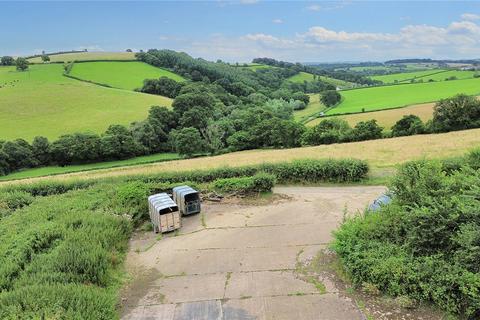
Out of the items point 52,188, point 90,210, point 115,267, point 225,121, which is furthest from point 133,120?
point 115,267

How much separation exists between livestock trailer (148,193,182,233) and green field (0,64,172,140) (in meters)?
56.7

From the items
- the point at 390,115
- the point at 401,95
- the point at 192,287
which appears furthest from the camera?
the point at 401,95

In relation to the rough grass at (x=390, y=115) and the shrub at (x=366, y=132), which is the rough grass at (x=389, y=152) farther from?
the rough grass at (x=390, y=115)

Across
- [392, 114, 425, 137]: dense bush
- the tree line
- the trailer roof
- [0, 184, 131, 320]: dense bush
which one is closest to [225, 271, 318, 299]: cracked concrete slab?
[0, 184, 131, 320]: dense bush

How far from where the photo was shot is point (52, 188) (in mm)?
24453

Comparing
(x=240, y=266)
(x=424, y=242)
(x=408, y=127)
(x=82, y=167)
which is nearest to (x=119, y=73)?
(x=82, y=167)

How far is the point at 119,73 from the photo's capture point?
11156 centimetres

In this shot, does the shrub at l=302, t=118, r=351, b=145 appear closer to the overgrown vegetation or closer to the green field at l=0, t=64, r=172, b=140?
the overgrown vegetation

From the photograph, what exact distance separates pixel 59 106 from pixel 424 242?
8286 centimetres

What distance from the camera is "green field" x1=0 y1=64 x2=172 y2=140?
69.6m

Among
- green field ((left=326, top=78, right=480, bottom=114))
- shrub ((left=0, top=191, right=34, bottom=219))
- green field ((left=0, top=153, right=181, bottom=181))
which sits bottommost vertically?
green field ((left=0, top=153, right=181, bottom=181))

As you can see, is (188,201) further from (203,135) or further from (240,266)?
(203,135)

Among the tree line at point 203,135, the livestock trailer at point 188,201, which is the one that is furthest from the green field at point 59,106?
the livestock trailer at point 188,201

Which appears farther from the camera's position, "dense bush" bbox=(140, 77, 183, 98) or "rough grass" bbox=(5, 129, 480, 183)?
"dense bush" bbox=(140, 77, 183, 98)
